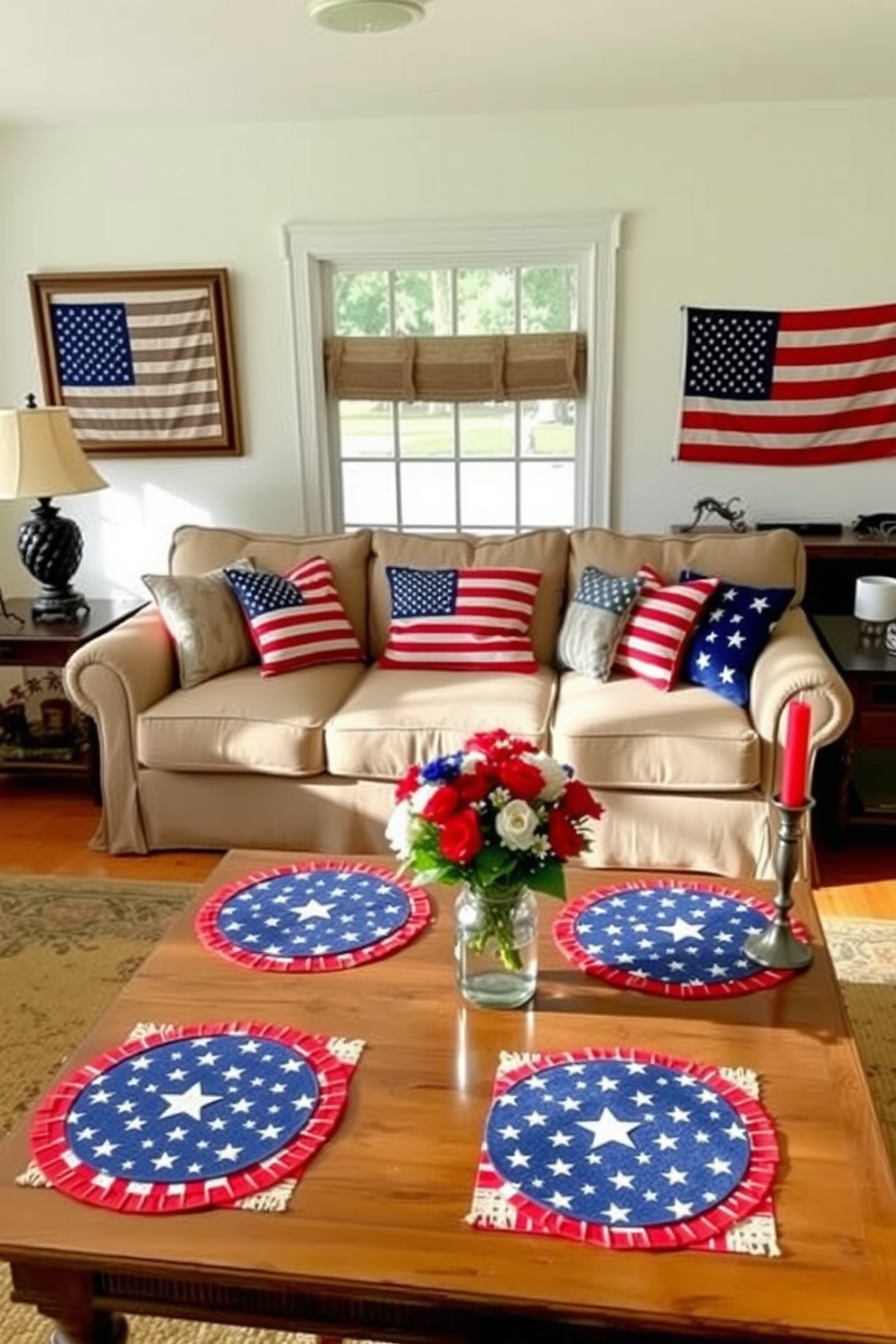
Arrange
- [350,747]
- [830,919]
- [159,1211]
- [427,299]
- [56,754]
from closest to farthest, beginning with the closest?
[159,1211], [830,919], [350,747], [56,754], [427,299]

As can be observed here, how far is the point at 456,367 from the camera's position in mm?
4285

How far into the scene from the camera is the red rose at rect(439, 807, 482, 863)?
1640 millimetres

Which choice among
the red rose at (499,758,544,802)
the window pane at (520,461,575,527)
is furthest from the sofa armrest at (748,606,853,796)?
the window pane at (520,461,575,527)

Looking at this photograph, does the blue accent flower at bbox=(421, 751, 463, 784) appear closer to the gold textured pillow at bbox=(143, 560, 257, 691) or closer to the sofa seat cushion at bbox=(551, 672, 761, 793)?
the sofa seat cushion at bbox=(551, 672, 761, 793)

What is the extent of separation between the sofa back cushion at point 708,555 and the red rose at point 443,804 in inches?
80.0

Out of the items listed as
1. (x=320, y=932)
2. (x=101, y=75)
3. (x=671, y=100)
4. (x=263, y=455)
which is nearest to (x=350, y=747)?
(x=320, y=932)

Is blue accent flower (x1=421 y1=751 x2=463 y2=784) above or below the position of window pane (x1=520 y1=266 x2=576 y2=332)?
below

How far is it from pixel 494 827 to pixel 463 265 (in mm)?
3094

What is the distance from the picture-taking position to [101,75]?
3488 millimetres

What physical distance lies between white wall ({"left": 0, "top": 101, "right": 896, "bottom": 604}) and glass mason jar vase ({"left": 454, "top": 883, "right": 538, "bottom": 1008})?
2851 mm

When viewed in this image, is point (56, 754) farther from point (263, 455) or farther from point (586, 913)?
point (586, 913)

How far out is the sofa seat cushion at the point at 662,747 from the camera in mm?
3012

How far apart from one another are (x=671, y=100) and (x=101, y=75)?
190 centimetres

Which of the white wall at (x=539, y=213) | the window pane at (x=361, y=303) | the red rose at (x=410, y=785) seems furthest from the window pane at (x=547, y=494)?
the red rose at (x=410, y=785)
